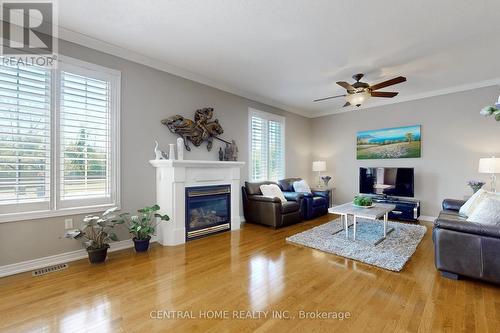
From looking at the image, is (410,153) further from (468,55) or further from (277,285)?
(277,285)

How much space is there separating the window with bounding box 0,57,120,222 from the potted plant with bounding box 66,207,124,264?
0.27 meters

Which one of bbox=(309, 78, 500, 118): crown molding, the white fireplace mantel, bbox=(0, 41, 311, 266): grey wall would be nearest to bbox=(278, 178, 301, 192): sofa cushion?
bbox=(0, 41, 311, 266): grey wall

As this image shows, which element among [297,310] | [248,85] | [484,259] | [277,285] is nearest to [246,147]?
[248,85]

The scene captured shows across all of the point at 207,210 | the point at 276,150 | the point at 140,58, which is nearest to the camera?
the point at 140,58

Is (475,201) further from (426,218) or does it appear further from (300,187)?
(300,187)

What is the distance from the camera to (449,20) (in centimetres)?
254

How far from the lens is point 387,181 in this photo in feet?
17.3

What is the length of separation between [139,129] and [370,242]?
3.90m

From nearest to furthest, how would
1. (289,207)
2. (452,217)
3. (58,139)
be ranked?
(58,139), (452,217), (289,207)

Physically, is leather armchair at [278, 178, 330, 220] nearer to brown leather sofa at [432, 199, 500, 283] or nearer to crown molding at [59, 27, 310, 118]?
crown molding at [59, 27, 310, 118]

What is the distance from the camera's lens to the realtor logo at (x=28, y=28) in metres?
2.46

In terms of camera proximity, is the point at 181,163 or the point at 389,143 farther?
the point at 389,143

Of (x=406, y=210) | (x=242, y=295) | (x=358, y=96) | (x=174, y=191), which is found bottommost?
(x=242, y=295)

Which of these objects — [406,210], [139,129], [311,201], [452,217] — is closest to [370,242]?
[452,217]
